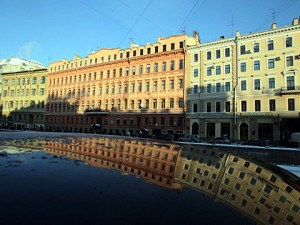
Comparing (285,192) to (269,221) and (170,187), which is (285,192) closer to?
(269,221)

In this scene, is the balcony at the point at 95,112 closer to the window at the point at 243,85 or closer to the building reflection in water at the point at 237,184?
the window at the point at 243,85

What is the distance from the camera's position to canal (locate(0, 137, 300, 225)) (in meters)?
1.95

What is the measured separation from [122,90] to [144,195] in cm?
4471

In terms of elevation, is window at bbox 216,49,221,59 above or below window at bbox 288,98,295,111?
above

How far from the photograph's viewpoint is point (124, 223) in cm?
185

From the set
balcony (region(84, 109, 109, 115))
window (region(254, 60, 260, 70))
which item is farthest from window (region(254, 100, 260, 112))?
balcony (region(84, 109, 109, 115))

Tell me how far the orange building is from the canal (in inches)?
1361

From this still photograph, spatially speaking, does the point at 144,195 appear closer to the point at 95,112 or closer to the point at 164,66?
the point at 164,66

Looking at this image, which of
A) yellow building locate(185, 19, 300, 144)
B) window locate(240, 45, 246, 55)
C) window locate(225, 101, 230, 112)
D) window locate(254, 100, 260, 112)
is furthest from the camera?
window locate(225, 101, 230, 112)

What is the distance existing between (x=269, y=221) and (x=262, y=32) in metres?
38.5

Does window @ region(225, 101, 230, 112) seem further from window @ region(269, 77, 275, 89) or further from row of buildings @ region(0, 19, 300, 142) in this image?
window @ region(269, 77, 275, 89)

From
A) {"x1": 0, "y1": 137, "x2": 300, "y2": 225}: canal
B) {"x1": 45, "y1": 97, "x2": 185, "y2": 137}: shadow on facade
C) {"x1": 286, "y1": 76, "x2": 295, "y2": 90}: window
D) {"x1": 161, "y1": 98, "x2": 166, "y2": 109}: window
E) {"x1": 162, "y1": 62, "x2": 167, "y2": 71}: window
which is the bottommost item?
{"x1": 0, "y1": 137, "x2": 300, "y2": 225}: canal

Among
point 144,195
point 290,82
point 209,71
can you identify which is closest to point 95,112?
point 209,71

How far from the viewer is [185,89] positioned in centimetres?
3894
